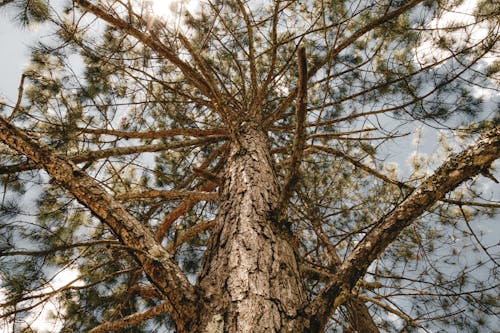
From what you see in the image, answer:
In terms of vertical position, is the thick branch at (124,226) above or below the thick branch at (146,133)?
below

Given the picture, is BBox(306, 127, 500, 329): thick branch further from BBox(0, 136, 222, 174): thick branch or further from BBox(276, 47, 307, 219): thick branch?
BBox(0, 136, 222, 174): thick branch

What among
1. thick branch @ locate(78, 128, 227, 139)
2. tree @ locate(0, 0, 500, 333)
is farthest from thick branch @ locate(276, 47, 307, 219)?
thick branch @ locate(78, 128, 227, 139)

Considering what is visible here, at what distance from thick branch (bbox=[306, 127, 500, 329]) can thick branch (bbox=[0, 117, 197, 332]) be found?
0.40 metres

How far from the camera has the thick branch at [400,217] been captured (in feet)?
3.20

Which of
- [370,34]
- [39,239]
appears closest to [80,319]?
[39,239]

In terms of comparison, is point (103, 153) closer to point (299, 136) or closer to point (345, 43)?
point (299, 136)

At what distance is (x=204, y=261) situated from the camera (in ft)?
4.48

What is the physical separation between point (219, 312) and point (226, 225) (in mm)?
520

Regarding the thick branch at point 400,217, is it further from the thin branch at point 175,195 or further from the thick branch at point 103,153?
the thick branch at point 103,153

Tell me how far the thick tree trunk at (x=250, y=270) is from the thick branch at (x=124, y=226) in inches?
3.7

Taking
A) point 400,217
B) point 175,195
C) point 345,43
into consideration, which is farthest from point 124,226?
point 345,43

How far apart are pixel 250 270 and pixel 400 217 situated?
55 cm

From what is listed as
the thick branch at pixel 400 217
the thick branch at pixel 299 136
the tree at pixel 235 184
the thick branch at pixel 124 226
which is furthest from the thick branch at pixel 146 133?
the thick branch at pixel 400 217

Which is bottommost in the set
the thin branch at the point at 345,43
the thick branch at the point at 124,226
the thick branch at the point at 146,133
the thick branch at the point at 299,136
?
the thick branch at the point at 124,226
